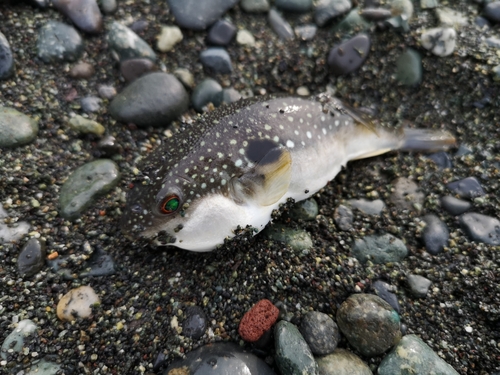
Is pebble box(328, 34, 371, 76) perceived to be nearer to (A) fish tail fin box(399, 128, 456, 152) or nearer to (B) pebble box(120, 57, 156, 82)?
(A) fish tail fin box(399, 128, 456, 152)

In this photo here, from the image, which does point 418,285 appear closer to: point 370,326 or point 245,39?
point 370,326

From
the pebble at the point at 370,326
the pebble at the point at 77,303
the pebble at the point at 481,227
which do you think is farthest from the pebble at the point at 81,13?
the pebble at the point at 481,227

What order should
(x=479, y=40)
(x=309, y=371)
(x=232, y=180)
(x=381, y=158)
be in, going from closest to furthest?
(x=309, y=371) → (x=232, y=180) → (x=381, y=158) → (x=479, y=40)

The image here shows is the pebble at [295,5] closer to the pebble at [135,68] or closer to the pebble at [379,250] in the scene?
the pebble at [135,68]

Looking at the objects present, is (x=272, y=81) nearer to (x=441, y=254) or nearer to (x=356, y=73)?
(x=356, y=73)

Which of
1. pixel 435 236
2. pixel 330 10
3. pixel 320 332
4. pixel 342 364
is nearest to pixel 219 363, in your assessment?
pixel 320 332

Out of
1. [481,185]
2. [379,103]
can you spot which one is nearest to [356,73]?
[379,103]
